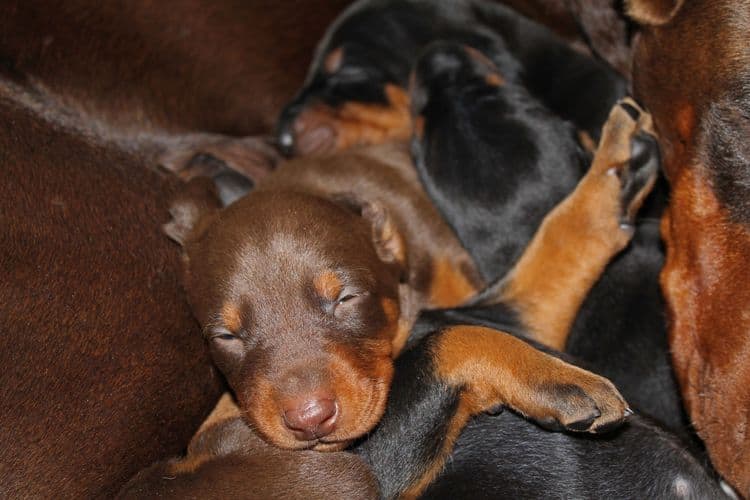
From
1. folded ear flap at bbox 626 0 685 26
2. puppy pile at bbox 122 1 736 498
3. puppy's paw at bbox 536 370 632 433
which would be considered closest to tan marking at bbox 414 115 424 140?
puppy pile at bbox 122 1 736 498

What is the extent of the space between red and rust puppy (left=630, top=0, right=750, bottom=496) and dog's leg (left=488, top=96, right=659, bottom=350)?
11cm

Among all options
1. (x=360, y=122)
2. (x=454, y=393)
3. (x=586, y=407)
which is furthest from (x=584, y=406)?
(x=360, y=122)

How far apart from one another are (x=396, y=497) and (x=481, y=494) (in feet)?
0.65

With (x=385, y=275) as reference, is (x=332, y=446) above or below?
below

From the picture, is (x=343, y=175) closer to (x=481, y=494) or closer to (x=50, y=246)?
(x=50, y=246)

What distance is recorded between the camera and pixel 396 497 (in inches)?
90.3

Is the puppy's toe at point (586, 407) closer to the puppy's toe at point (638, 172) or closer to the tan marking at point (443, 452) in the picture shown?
the tan marking at point (443, 452)

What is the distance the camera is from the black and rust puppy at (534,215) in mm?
2645

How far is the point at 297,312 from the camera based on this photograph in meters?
2.31

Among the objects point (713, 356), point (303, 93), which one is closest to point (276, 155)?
point (303, 93)

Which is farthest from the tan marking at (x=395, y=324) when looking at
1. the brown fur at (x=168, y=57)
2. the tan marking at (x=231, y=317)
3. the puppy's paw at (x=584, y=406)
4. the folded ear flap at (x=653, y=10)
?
the brown fur at (x=168, y=57)

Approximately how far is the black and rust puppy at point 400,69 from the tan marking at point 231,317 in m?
0.98

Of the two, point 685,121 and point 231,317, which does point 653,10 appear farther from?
point 231,317

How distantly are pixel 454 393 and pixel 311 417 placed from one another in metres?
0.38
